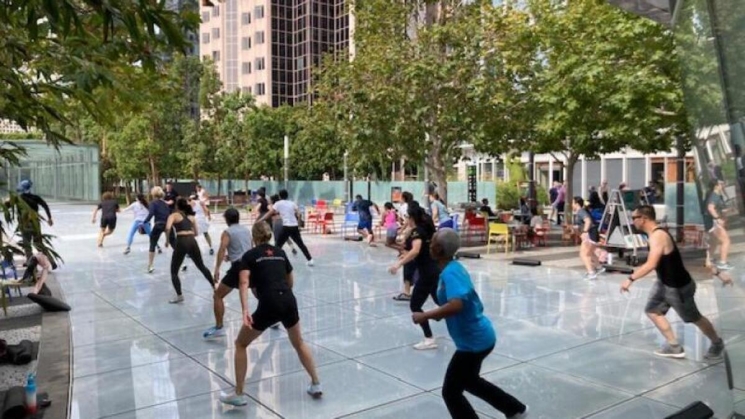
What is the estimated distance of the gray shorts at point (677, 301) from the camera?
584 cm

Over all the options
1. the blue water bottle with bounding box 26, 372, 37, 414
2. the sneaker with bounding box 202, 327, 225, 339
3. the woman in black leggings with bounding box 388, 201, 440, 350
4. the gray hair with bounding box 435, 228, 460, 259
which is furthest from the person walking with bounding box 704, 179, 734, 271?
the sneaker with bounding box 202, 327, 225, 339

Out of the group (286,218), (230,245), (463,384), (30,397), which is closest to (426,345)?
(463,384)

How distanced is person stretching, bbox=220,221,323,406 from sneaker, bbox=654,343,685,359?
3.54m

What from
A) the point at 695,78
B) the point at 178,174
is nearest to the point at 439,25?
the point at 695,78

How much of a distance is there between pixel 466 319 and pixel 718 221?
1.83m

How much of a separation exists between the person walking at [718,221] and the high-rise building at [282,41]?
250ft

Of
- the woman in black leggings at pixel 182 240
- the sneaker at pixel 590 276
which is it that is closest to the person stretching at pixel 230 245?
the woman in black leggings at pixel 182 240

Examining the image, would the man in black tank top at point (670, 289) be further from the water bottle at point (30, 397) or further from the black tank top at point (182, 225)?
the black tank top at point (182, 225)

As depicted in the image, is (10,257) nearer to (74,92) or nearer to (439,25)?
(74,92)

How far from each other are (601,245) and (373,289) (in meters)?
5.31

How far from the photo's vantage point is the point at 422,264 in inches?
284

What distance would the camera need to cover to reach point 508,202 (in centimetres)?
3447

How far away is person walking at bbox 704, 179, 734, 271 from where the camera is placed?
4066 millimetres

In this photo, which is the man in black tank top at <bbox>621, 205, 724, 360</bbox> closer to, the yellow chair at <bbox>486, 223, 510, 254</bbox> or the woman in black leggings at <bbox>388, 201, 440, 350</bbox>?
the woman in black leggings at <bbox>388, 201, 440, 350</bbox>
